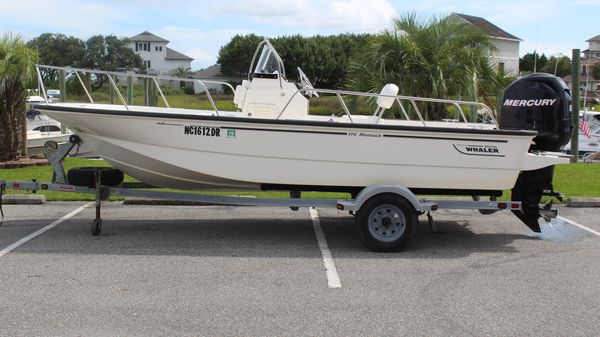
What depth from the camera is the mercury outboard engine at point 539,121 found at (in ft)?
24.0

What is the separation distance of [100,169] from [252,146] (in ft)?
6.50

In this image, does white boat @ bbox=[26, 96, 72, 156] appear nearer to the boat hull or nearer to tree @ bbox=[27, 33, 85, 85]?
the boat hull

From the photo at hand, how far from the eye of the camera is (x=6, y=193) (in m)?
9.59

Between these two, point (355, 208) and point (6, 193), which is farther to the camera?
point (6, 193)

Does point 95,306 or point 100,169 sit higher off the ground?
point 100,169

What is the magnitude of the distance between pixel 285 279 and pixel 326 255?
39.4 inches

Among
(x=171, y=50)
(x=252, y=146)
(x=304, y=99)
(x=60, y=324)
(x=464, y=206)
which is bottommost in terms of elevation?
(x=60, y=324)

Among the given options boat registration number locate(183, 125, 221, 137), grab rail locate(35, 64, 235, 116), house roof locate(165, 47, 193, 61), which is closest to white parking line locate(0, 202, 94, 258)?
grab rail locate(35, 64, 235, 116)

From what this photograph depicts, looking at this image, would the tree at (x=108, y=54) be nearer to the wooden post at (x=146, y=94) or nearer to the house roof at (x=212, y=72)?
the house roof at (x=212, y=72)

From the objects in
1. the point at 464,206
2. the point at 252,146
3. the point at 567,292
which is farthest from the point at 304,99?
the point at 567,292

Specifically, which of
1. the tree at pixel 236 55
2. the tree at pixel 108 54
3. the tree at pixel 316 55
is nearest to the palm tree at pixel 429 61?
the tree at pixel 316 55

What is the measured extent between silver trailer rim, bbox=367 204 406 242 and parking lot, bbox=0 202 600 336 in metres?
0.25

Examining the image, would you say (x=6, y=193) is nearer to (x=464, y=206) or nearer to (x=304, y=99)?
(x=304, y=99)

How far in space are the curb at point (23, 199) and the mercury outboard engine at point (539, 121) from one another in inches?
266
